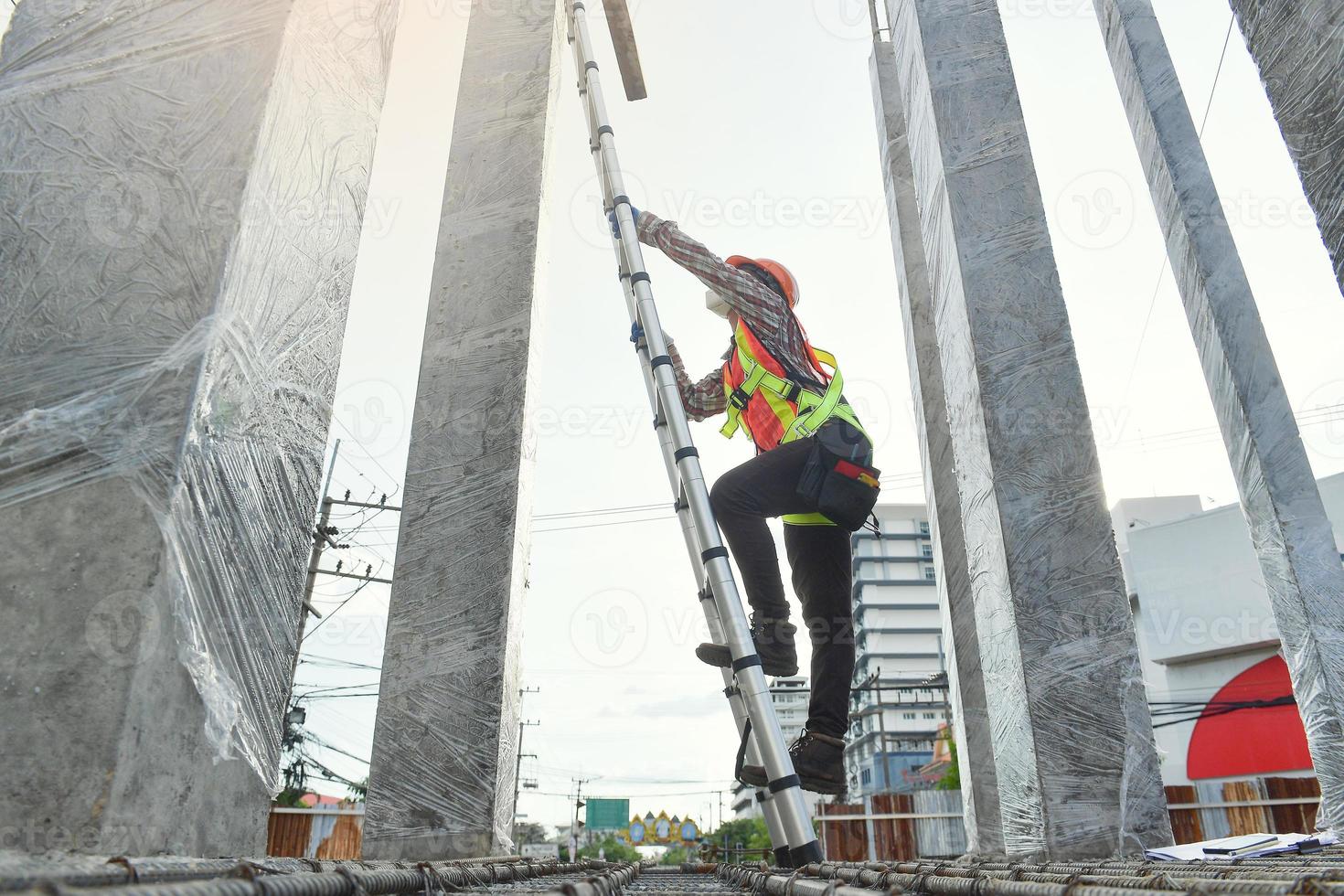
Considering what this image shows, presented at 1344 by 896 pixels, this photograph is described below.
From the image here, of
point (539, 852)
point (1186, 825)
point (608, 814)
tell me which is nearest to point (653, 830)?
point (608, 814)

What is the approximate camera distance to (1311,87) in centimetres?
222

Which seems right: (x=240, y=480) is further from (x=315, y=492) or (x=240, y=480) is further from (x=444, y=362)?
(x=444, y=362)

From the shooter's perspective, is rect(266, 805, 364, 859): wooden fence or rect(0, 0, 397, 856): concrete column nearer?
rect(0, 0, 397, 856): concrete column

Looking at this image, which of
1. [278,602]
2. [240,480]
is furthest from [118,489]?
[278,602]

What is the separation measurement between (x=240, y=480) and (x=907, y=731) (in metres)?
91.2

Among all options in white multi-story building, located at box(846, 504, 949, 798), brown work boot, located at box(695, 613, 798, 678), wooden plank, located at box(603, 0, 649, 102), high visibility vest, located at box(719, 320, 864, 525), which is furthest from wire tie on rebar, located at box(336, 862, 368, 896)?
white multi-story building, located at box(846, 504, 949, 798)

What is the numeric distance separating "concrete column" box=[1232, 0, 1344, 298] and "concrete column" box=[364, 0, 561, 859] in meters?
3.22

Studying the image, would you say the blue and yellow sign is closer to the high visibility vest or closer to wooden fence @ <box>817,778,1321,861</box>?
wooden fence @ <box>817,778,1321,861</box>

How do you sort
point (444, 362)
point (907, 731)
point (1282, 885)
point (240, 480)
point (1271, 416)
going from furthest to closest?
1. point (907, 731)
2. point (1271, 416)
3. point (444, 362)
4. point (240, 480)
5. point (1282, 885)

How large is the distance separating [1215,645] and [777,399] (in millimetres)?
29621

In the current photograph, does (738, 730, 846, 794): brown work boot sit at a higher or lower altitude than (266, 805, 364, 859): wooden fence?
higher

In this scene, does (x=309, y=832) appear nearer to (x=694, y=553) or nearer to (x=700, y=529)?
(x=694, y=553)

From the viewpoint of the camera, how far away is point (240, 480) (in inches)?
81.1

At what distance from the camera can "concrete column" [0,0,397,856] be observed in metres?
1.64
